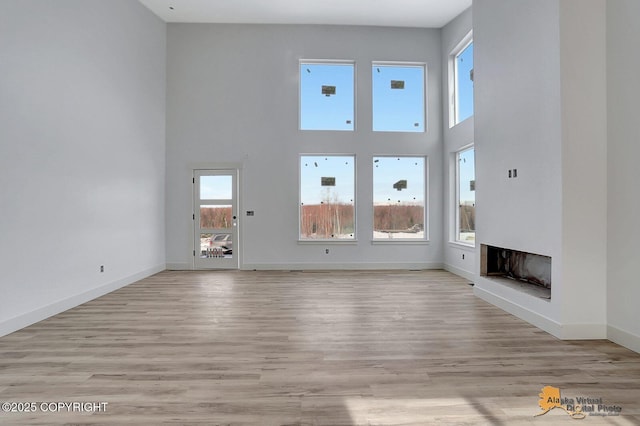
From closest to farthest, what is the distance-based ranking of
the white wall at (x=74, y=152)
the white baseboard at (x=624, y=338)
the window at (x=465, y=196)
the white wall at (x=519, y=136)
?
→ 1. the white baseboard at (x=624, y=338)
2. the white wall at (x=519, y=136)
3. the white wall at (x=74, y=152)
4. the window at (x=465, y=196)

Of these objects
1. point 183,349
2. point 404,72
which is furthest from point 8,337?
point 404,72

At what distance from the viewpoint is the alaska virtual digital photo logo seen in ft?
6.82

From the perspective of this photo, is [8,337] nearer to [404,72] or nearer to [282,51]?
[282,51]

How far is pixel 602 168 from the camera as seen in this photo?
3.25 m

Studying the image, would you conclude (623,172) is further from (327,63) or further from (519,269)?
(327,63)

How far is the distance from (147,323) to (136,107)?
13.7ft

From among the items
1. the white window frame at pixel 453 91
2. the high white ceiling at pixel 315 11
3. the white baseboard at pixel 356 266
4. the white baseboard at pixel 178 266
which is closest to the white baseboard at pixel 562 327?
the white baseboard at pixel 356 266

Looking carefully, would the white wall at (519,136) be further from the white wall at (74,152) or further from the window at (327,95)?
the white wall at (74,152)

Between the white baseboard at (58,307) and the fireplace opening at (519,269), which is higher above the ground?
the fireplace opening at (519,269)

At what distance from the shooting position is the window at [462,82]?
21.0 feet

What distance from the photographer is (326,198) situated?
7.42 m

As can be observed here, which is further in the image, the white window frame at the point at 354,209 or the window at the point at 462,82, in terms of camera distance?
the white window frame at the point at 354,209

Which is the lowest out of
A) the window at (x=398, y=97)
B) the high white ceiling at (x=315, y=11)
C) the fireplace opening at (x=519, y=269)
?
the fireplace opening at (x=519, y=269)

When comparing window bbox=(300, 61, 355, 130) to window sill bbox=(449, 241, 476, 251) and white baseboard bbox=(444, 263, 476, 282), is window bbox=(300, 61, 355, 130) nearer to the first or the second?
window sill bbox=(449, 241, 476, 251)
